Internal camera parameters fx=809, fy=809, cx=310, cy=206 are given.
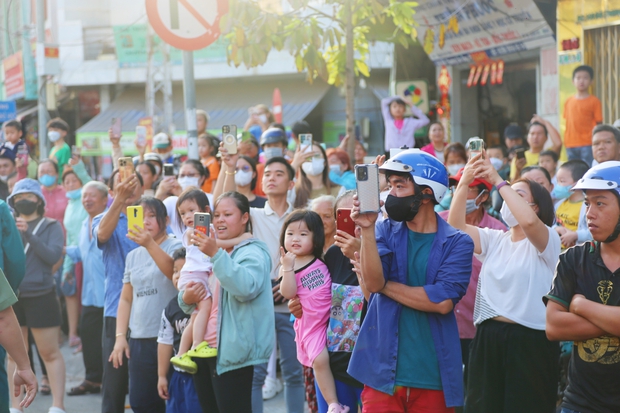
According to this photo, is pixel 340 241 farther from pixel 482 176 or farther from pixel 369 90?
pixel 369 90

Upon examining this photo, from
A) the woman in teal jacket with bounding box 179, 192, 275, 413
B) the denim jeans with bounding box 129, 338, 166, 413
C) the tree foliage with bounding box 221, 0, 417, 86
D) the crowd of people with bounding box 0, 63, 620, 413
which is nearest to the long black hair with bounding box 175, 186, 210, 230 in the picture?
the crowd of people with bounding box 0, 63, 620, 413

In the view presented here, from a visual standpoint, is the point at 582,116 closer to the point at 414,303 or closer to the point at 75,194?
the point at 75,194

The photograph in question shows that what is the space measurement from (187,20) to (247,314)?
3.17 m

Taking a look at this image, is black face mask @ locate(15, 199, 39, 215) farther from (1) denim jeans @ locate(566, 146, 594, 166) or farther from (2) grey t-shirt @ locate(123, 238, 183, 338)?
(1) denim jeans @ locate(566, 146, 594, 166)

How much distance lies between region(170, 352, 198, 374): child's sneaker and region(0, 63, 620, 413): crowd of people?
0.01m

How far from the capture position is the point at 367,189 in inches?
150

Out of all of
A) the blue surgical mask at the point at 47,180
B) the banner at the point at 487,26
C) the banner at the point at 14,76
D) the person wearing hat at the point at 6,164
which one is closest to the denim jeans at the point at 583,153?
the banner at the point at 487,26

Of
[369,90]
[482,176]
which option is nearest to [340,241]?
[482,176]

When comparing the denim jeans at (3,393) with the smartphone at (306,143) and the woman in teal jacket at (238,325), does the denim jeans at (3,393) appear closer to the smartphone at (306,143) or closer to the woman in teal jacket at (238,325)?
the woman in teal jacket at (238,325)

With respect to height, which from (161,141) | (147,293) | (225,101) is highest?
(225,101)

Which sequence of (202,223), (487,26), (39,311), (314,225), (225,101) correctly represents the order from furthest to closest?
1. (225,101)
2. (487,26)
3. (39,311)
4. (314,225)
5. (202,223)

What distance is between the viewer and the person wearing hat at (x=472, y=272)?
5961 mm

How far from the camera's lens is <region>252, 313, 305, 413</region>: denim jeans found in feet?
19.8

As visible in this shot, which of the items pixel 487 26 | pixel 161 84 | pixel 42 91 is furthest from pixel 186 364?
pixel 161 84
